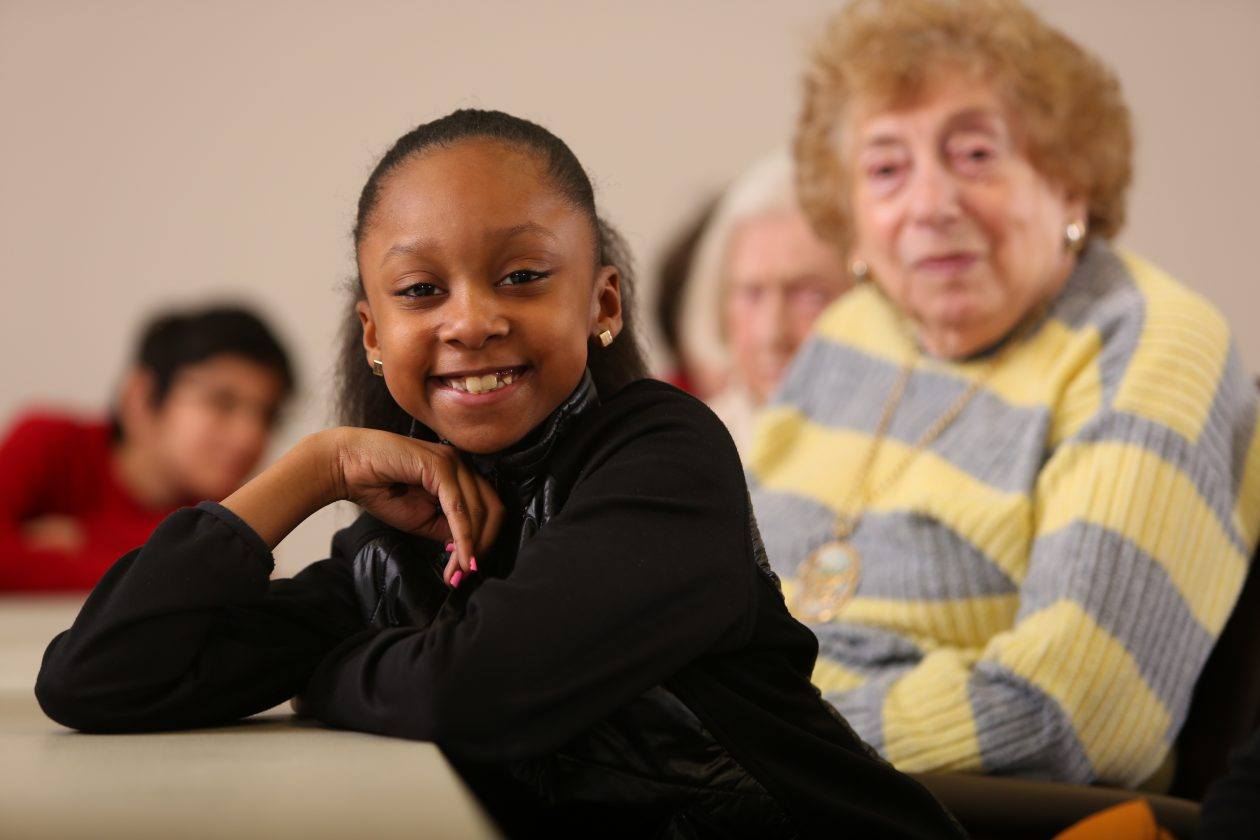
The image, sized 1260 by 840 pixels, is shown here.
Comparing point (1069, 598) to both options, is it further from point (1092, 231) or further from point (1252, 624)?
point (1092, 231)

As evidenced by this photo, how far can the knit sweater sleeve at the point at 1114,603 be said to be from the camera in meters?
1.48

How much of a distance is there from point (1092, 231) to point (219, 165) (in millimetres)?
3501

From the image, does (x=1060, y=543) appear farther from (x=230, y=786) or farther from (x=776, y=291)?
(x=776, y=291)

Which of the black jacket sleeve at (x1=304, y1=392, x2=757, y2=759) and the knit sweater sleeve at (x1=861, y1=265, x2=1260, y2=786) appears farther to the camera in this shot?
the knit sweater sleeve at (x1=861, y1=265, x2=1260, y2=786)

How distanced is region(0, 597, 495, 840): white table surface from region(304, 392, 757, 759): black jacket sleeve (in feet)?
0.11

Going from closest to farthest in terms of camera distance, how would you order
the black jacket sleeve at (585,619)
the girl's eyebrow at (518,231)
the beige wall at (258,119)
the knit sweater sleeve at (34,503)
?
the black jacket sleeve at (585,619)
the girl's eyebrow at (518,231)
the knit sweater sleeve at (34,503)
the beige wall at (258,119)

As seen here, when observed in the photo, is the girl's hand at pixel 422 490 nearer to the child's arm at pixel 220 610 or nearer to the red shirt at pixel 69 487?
the child's arm at pixel 220 610

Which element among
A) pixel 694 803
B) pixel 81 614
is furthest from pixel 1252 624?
pixel 81 614

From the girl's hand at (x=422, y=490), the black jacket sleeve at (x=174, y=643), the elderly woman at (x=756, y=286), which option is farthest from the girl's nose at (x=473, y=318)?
the elderly woman at (x=756, y=286)

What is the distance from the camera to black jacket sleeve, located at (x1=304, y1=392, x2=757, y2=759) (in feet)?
3.04

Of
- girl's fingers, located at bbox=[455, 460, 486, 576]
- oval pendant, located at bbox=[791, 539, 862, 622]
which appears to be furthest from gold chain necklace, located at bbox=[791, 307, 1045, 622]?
girl's fingers, located at bbox=[455, 460, 486, 576]

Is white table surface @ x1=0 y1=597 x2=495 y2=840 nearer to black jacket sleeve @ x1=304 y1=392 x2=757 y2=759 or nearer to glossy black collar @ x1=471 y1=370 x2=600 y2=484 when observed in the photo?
black jacket sleeve @ x1=304 y1=392 x2=757 y2=759

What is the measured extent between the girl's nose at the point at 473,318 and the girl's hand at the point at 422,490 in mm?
102

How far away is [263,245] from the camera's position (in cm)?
482
